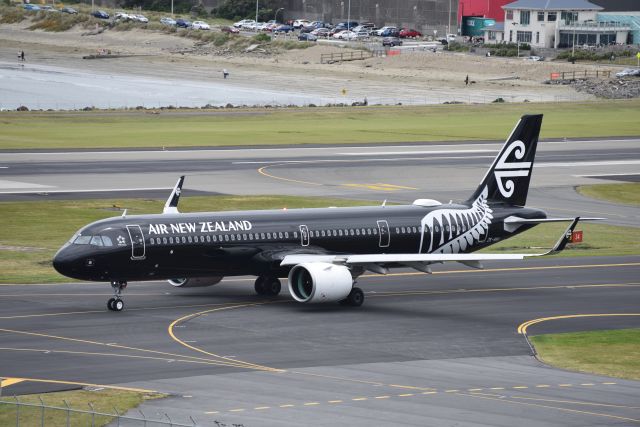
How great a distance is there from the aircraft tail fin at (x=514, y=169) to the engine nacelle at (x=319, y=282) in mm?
13070

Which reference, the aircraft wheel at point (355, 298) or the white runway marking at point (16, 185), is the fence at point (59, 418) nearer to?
the aircraft wheel at point (355, 298)

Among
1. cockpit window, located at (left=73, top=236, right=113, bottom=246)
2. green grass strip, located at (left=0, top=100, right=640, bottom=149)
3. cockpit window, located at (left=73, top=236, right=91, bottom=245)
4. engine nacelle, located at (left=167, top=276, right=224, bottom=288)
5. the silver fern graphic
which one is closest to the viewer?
cockpit window, located at (left=73, top=236, right=113, bottom=246)

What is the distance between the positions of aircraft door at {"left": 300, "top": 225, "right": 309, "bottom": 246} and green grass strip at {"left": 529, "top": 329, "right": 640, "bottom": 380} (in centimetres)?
1288

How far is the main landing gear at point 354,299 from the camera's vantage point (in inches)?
2303

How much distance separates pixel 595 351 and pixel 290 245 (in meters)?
16.3

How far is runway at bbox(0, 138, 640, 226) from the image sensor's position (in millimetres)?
99188

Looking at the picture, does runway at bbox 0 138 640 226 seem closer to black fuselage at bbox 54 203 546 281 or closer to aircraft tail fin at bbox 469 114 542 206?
aircraft tail fin at bbox 469 114 542 206

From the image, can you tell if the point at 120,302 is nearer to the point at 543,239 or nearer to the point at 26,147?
the point at 543,239

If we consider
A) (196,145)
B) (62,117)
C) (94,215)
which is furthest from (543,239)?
(62,117)

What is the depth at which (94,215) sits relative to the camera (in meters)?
86.4

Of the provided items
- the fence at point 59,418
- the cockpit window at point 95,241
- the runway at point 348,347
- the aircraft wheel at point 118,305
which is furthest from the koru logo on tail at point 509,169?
the fence at point 59,418

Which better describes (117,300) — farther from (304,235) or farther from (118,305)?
(304,235)

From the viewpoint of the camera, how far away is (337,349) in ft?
161

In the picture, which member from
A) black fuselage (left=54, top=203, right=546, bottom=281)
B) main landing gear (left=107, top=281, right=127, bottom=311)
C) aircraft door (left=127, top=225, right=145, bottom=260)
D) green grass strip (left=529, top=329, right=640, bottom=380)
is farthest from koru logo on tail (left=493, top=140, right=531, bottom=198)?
main landing gear (left=107, top=281, right=127, bottom=311)
